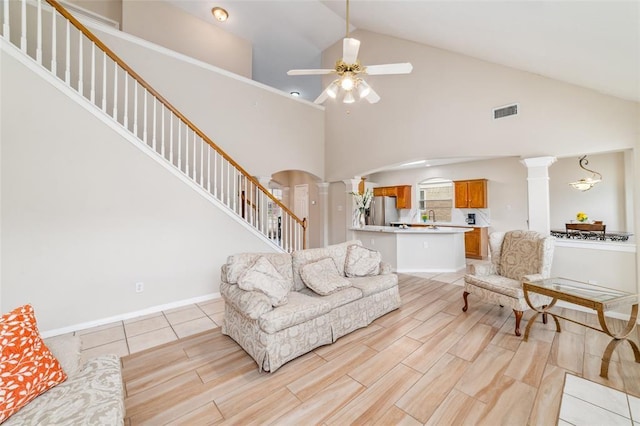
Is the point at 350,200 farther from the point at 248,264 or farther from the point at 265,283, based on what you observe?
the point at 265,283

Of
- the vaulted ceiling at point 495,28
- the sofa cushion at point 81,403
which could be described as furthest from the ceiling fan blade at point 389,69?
the sofa cushion at point 81,403

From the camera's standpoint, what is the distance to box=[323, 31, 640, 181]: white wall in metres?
3.20

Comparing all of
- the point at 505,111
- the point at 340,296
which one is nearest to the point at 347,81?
the point at 340,296

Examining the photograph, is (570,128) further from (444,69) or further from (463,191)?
(463,191)

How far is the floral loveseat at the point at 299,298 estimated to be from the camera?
7.14 ft

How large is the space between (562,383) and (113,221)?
487 cm

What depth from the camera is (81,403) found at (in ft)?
3.91

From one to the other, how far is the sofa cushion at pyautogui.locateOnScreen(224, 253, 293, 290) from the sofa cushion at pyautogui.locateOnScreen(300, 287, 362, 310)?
28 centimetres

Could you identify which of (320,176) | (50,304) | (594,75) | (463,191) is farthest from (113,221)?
(463,191)

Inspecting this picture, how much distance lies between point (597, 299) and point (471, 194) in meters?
4.96

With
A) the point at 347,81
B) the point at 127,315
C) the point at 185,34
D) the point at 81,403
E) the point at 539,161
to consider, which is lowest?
the point at 127,315

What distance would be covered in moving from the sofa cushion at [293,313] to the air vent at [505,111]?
3.93 metres

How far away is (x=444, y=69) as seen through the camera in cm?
443

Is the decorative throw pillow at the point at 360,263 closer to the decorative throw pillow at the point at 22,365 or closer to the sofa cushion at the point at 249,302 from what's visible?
the sofa cushion at the point at 249,302
